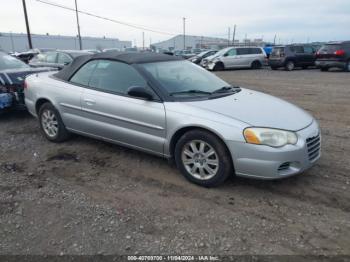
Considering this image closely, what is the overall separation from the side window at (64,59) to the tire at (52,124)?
675 cm

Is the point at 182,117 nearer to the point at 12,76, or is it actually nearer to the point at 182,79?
the point at 182,79

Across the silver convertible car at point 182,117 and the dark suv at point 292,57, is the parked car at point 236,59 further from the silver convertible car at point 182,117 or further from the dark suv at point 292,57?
the silver convertible car at point 182,117

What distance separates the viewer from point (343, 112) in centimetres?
747

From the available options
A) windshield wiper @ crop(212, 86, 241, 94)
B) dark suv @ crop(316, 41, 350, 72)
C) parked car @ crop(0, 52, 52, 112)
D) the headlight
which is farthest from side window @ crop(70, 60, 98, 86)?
dark suv @ crop(316, 41, 350, 72)

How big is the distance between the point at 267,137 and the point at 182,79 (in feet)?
4.94

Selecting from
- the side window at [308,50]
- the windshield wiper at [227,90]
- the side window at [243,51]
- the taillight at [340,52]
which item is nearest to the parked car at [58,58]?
the windshield wiper at [227,90]

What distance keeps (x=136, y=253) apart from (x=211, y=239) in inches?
25.8

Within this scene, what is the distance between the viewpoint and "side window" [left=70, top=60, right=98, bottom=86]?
4.80 metres

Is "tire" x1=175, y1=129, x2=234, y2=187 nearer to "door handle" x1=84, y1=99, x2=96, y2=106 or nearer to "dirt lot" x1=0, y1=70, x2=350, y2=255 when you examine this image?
"dirt lot" x1=0, y1=70, x2=350, y2=255

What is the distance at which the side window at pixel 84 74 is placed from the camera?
4798mm

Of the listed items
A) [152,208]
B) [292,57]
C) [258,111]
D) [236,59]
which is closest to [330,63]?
[292,57]

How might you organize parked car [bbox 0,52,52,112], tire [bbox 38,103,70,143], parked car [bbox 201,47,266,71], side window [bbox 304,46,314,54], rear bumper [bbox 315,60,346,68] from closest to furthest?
→ tire [bbox 38,103,70,143] → parked car [bbox 0,52,52,112] → rear bumper [bbox 315,60,346,68] → side window [bbox 304,46,314,54] → parked car [bbox 201,47,266,71]

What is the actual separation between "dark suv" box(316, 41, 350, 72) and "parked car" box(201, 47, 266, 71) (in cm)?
488

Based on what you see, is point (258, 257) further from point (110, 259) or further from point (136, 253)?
point (110, 259)
